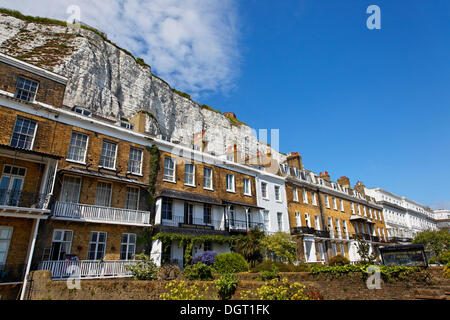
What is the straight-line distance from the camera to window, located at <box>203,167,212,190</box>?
24562 millimetres

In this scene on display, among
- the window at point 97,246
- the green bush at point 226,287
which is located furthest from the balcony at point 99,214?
the green bush at point 226,287

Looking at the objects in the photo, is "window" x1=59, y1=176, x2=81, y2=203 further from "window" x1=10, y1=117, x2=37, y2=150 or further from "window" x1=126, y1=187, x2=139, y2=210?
"window" x1=126, y1=187, x2=139, y2=210

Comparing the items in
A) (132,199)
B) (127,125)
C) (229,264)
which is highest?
(127,125)

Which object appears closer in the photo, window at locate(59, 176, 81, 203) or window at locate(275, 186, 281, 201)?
window at locate(59, 176, 81, 203)

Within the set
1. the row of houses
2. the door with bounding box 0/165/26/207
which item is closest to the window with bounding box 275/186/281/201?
the row of houses

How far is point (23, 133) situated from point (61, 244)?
6775 mm

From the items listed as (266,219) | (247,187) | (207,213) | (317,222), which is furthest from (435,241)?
(207,213)

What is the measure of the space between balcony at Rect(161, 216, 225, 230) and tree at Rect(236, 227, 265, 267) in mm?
2078

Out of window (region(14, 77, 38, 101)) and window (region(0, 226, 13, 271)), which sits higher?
window (region(14, 77, 38, 101))

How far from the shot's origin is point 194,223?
862 inches

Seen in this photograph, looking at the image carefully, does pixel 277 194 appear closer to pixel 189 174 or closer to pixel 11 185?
pixel 189 174

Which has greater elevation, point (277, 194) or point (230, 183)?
point (230, 183)
